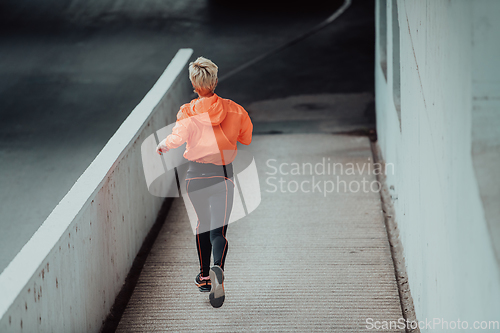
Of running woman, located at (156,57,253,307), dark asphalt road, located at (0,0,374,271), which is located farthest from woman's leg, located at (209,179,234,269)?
dark asphalt road, located at (0,0,374,271)

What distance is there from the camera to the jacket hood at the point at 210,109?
3576 millimetres

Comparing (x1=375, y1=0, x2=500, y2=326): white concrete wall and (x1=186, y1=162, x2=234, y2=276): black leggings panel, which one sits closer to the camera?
(x1=375, y1=0, x2=500, y2=326): white concrete wall

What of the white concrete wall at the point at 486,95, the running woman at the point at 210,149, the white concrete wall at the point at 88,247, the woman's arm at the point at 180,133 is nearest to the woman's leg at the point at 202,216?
the running woman at the point at 210,149

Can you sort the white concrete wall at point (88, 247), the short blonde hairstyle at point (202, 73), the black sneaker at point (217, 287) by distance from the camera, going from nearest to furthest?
the white concrete wall at point (88, 247)
the short blonde hairstyle at point (202, 73)
the black sneaker at point (217, 287)

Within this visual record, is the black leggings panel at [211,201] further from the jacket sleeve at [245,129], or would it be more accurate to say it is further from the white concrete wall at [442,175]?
the white concrete wall at [442,175]

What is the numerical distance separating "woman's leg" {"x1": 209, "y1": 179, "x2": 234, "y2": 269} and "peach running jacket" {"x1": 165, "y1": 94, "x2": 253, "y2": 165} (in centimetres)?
22

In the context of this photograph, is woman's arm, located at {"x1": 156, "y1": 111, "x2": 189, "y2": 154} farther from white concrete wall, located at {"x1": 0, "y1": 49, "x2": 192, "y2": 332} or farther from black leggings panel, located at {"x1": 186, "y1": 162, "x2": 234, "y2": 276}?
white concrete wall, located at {"x1": 0, "y1": 49, "x2": 192, "y2": 332}

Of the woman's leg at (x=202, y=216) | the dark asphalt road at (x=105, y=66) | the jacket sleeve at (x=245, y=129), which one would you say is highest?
the jacket sleeve at (x=245, y=129)

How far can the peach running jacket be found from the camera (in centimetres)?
359

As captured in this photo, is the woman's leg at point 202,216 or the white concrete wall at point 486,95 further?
the woman's leg at point 202,216

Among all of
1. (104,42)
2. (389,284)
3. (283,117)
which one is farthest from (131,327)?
(104,42)

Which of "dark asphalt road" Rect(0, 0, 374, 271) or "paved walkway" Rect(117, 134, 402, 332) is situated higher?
"paved walkway" Rect(117, 134, 402, 332)

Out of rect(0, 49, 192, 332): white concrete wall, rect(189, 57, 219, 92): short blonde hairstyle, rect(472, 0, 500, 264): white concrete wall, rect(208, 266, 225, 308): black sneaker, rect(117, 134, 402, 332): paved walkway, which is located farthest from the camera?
rect(117, 134, 402, 332): paved walkway

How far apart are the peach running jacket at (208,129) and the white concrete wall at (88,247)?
73 centimetres
